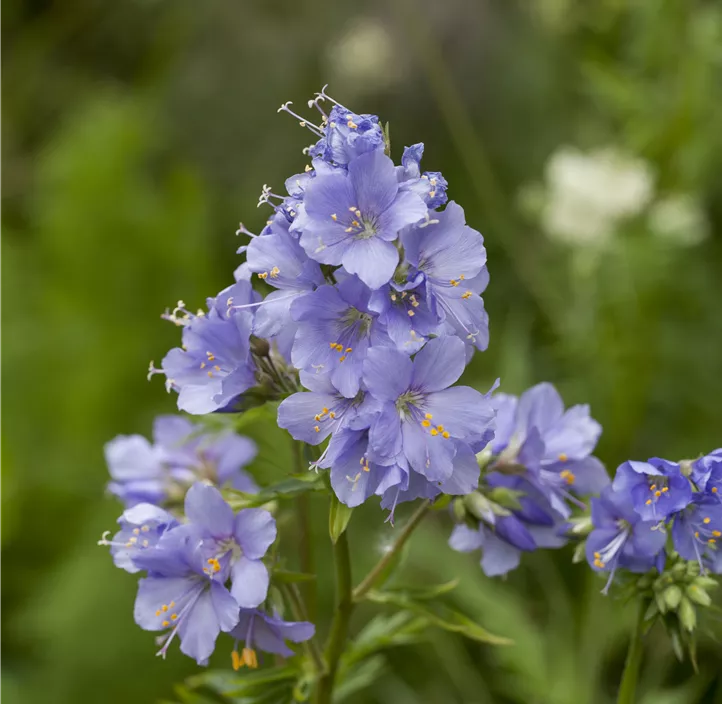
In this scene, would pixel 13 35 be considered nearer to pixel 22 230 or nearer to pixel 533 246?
pixel 22 230

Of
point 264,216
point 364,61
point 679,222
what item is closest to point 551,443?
point 679,222

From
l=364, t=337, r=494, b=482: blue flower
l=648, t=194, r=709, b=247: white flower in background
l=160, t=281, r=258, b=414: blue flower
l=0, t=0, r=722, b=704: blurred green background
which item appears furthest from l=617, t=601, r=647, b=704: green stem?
l=648, t=194, r=709, b=247: white flower in background

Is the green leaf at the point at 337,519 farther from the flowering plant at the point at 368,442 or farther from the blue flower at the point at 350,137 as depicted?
the blue flower at the point at 350,137

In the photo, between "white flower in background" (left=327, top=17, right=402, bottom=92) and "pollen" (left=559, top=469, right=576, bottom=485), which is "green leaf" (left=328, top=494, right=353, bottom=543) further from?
"white flower in background" (left=327, top=17, right=402, bottom=92)

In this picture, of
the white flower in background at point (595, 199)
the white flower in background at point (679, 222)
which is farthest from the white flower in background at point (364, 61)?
the white flower in background at point (679, 222)

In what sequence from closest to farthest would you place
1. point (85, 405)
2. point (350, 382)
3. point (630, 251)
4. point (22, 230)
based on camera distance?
point (350, 382) < point (630, 251) < point (85, 405) < point (22, 230)

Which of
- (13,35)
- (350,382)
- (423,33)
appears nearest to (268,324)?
(350,382)
